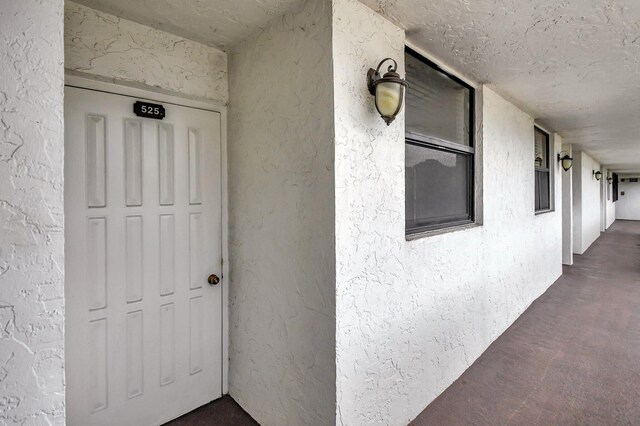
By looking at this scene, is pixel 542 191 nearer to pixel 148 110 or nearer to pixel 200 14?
pixel 200 14

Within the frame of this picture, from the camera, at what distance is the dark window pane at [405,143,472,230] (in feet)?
7.10

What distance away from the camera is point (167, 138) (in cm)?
196

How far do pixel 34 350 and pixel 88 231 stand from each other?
0.89m

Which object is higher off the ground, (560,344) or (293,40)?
(293,40)

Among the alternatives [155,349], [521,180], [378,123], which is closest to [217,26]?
[378,123]

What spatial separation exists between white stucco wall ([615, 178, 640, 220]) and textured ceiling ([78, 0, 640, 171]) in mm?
18924

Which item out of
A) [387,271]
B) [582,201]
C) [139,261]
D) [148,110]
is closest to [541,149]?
[582,201]

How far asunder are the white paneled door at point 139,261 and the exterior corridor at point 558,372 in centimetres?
159

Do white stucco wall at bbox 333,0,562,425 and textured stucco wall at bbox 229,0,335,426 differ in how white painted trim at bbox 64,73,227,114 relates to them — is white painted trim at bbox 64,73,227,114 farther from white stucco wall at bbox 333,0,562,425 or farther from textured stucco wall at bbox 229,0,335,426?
white stucco wall at bbox 333,0,562,425

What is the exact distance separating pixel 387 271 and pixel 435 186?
0.92 metres

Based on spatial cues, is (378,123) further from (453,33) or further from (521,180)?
(521,180)

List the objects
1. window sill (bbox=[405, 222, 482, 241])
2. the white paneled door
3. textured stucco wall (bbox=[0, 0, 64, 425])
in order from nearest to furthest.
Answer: textured stucco wall (bbox=[0, 0, 64, 425]) < the white paneled door < window sill (bbox=[405, 222, 482, 241])

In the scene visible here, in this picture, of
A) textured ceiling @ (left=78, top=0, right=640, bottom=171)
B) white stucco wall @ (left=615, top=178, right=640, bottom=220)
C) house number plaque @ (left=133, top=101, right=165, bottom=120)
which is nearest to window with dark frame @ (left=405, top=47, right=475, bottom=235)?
textured ceiling @ (left=78, top=0, right=640, bottom=171)

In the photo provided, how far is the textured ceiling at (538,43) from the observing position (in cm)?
164
